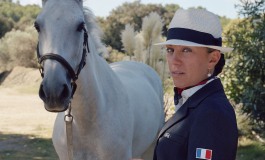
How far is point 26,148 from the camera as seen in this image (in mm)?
7645

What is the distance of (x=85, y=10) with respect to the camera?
282cm

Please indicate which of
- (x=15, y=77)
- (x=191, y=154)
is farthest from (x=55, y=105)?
(x=15, y=77)

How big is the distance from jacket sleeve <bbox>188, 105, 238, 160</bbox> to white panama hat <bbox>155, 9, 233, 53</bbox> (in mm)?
241

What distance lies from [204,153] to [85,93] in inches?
62.9

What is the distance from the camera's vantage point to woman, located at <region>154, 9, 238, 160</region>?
1273 millimetres

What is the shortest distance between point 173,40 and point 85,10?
1.47 m

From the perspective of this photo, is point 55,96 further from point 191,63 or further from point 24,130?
point 24,130

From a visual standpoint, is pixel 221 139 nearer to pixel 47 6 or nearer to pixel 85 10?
pixel 47 6

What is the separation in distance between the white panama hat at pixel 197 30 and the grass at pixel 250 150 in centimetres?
521

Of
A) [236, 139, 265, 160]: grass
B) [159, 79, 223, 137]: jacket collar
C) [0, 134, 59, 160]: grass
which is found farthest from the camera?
[0, 134, 59, 160]: grass

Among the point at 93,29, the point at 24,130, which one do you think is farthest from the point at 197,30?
the point at 24,130

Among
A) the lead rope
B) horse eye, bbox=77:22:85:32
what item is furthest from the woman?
the lead rope

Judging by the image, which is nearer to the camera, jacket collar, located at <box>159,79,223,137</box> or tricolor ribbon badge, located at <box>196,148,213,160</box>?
tricolor ribbon badge, located at <box>196,148,213,160</box>

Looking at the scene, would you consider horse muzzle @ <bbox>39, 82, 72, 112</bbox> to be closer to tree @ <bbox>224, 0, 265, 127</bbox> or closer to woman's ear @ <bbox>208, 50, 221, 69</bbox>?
woman's ear @ <bbox>208, 50, 221, 69</bbox>
